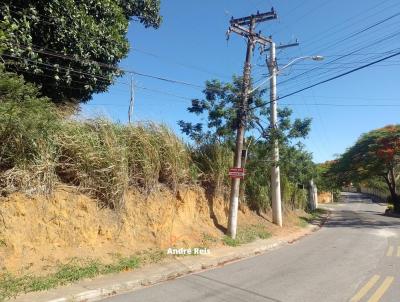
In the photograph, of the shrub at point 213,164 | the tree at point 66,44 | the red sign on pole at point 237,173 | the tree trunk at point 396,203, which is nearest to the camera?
the tree at point 66,44

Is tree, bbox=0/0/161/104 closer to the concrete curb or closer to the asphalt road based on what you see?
the concrete curb

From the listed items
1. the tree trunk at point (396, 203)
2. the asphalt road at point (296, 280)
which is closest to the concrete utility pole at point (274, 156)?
the asphalt road at point (296, 280)

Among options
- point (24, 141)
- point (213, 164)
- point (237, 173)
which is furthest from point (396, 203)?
point (24, 141)

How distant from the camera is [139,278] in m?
9.31

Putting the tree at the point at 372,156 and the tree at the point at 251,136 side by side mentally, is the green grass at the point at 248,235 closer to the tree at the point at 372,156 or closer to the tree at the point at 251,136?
the tree at the point at 251,136

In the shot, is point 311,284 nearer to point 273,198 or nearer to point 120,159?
point 120,159

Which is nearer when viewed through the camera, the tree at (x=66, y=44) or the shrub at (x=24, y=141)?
the shrub at (x=24, y=141)

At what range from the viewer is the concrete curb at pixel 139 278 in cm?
768

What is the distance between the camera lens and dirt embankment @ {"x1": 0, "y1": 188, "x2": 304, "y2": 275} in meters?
8.88

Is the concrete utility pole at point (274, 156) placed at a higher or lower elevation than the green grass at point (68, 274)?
higher

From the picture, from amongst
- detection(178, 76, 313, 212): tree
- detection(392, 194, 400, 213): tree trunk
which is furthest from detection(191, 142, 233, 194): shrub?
detection(392, 194, 400, 213): tree trunk

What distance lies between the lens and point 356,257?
1232 cm

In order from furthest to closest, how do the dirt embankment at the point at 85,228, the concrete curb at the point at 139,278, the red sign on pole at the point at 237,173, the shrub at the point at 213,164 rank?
the shrub at the point at 213,164 < the red sign on pole at the point at 237,173 < the dirt embankment at the point at 85,228 < the concrete curb at the point at 139,278

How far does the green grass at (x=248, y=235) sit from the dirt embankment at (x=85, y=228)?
57cm
